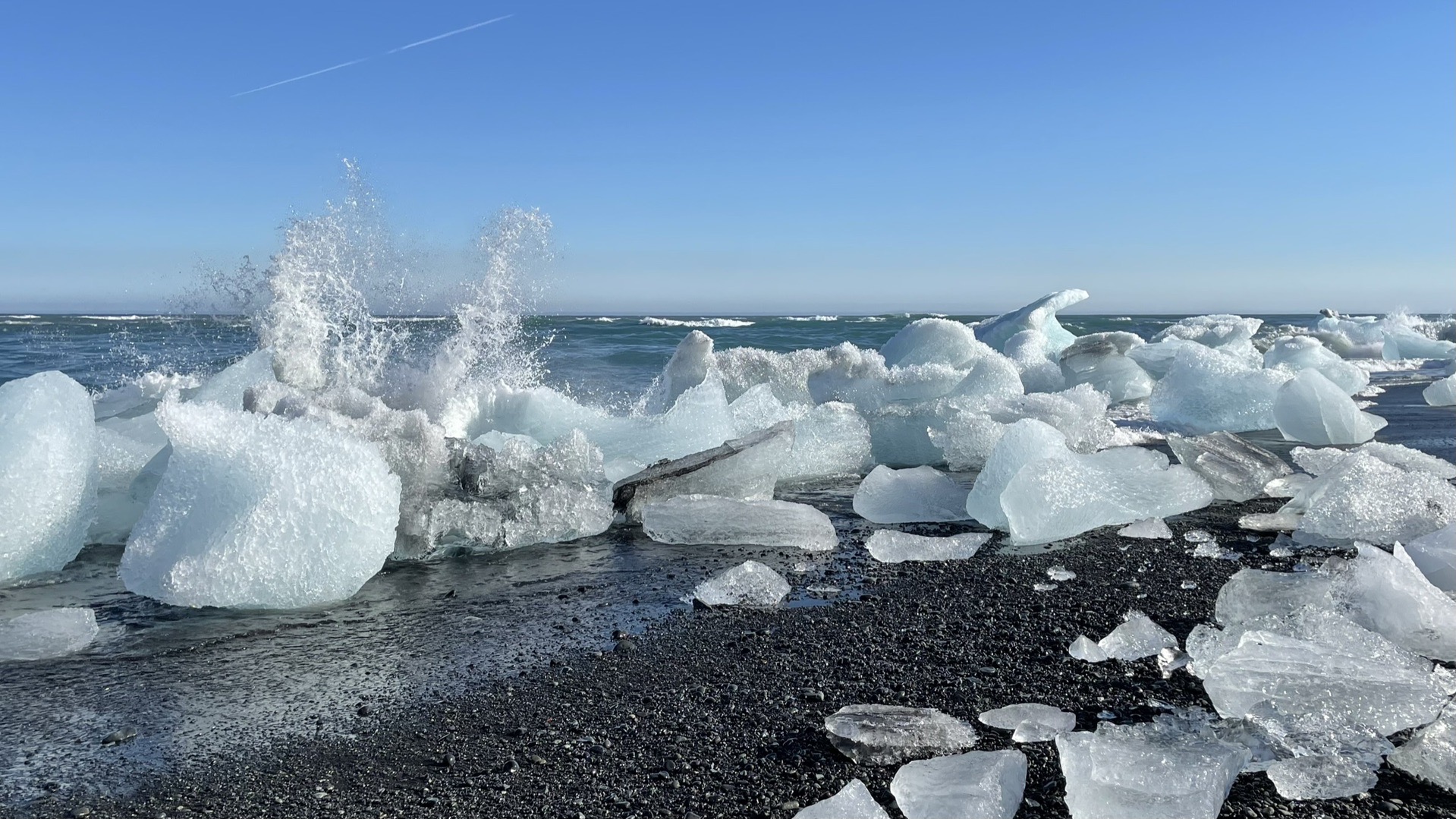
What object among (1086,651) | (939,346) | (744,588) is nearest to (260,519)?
(744,588)

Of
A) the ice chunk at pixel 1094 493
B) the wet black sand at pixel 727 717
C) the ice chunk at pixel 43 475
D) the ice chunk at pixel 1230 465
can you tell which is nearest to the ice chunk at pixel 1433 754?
the wet black sand at pixel 727 717

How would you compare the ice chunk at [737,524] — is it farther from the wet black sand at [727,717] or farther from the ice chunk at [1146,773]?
the ice chunk at [1146,773]

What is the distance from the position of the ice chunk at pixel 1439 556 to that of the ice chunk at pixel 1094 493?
2.50 feet

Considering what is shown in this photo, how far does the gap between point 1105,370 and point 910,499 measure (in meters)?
4.54

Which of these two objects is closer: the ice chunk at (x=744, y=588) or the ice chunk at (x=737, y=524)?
the ice chunk at (x=744, y=588)

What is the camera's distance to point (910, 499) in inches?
126

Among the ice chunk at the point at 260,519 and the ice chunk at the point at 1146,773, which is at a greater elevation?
the ice chunk at the point at 260,519

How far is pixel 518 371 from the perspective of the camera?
5.40 metres

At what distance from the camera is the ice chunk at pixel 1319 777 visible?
4.25 feet

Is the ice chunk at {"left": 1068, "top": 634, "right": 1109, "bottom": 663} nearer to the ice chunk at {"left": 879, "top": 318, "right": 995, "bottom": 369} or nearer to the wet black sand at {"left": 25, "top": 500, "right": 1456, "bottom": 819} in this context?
the wet black sand at {"left": 25, "top": 500, "right": 1456, "bottom": 819}

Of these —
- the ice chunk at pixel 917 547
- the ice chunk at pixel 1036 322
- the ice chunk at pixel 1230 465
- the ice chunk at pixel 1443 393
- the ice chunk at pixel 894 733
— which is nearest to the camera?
the ice chunk at pixel 894 733

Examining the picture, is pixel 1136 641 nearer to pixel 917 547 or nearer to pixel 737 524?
pixel 917 547

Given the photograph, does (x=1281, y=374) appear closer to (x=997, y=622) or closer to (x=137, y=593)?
(x=997, y=622)

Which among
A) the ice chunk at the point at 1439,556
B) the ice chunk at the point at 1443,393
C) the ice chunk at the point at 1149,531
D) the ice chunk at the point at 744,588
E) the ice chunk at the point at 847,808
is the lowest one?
the ice chunk at the point at 1443,393
